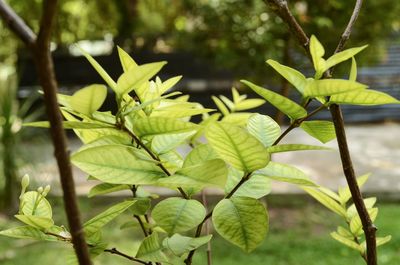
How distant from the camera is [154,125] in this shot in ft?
1.63

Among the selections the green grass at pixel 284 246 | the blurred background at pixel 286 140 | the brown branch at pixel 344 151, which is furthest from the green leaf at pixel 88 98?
the green grass at pixel 284 246

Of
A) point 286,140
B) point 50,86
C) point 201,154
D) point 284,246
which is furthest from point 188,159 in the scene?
point 286,140

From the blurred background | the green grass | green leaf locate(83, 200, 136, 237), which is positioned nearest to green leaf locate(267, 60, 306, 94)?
green leaf locate(83, 200, 136, 237)

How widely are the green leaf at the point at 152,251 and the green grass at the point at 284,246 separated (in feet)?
8.05

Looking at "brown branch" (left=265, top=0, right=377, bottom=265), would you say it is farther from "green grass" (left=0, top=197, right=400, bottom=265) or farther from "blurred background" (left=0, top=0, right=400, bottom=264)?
"green grass" (left=0, top=197, right=400, bottom=265)

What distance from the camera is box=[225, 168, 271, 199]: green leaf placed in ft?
1.83

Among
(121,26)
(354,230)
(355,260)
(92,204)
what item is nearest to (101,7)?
(121,26)

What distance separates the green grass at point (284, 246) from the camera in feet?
9.91

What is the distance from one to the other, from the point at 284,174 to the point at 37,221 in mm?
262

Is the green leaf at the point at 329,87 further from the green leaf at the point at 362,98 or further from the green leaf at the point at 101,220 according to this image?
the green leaf at the point at 101,220

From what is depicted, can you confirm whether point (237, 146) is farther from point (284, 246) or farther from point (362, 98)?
point (284, 246)

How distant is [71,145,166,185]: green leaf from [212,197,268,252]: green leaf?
7 centimetres

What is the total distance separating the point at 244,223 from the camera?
50 centimetres

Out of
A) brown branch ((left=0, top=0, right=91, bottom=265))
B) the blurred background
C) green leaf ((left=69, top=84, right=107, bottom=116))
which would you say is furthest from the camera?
the blurred background
